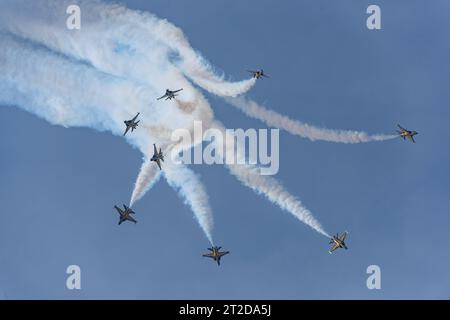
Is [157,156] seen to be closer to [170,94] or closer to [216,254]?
[170,94]

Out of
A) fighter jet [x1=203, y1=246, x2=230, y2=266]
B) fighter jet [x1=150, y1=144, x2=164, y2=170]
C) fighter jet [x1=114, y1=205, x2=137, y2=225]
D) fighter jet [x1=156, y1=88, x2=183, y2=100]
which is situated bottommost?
fighter jet [x1=203, y1=246, x2=230, y2=266]

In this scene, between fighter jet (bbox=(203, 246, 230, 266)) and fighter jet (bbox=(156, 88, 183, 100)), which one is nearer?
fighter jet (bbox=(156, 88, 183, 100))

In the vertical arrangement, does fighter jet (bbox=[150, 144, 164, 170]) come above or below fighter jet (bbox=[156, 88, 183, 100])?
below

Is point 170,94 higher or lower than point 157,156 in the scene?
higher

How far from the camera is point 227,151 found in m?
57.5

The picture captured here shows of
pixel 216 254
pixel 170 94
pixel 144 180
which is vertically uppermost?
pixel 170 94

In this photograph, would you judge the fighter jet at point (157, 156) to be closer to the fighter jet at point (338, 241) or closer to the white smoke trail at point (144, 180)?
the white smoke trail at point (144, 180)

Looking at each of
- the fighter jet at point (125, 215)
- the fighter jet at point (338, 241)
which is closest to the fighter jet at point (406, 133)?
the fighter jet at point (338, 241)

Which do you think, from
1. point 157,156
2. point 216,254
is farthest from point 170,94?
point 216,254

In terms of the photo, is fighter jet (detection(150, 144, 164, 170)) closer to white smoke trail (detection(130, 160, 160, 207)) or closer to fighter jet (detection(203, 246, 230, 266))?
white smoke trail (detection(130, 160, 160, 207))

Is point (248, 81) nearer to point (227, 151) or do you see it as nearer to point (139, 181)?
point (227, 151)

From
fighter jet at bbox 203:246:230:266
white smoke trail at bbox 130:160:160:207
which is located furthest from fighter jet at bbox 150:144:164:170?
fighter jet at bbox 203:246:230:266

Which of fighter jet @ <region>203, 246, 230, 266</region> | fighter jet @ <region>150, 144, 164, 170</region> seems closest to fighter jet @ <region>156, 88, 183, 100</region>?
fighter jet @ <region>150, 144, 164, 170</region>
